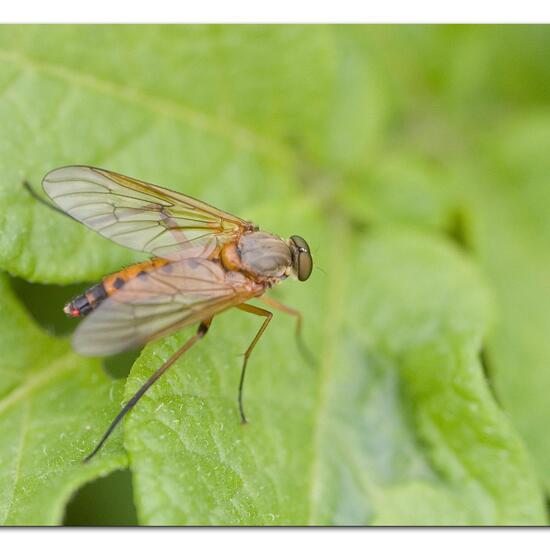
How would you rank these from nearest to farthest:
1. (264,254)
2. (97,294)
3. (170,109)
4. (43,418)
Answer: (97,294) → (43,418) → (264,254) → (170,109)

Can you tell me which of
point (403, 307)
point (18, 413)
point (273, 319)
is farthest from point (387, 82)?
point (18, 413)

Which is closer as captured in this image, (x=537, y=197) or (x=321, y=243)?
(x=321, y=243)

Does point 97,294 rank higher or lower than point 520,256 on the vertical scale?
lower

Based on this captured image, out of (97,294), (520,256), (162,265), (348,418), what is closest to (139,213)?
(162,265)

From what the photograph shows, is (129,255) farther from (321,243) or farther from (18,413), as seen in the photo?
(321,243)

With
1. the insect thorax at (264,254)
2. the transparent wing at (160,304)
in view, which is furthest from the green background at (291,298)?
the insect thorax at (264,254)

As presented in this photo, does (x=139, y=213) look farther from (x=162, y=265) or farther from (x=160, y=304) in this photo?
(x=160, y=304)

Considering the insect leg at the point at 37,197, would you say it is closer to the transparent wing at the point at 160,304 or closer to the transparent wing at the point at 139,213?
the transparent wing at the point at 139,213
